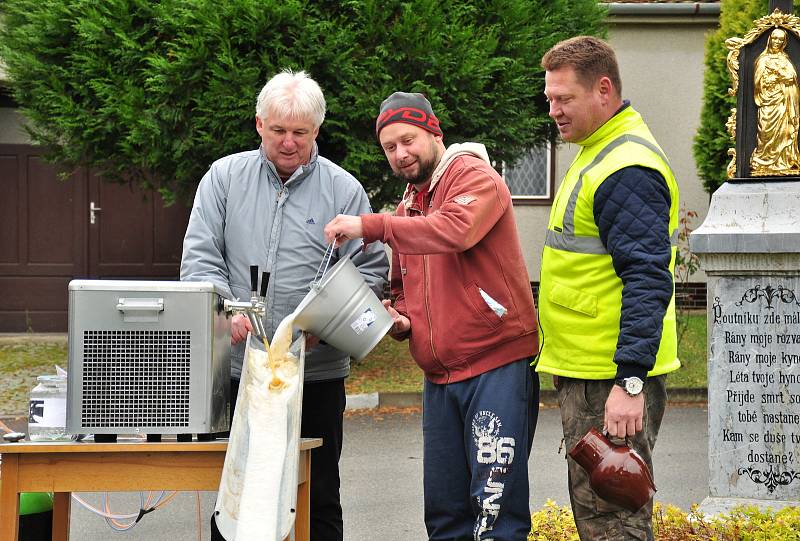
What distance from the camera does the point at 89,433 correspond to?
304 cm

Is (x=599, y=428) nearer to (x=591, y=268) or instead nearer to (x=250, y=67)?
(x=591, y=268)

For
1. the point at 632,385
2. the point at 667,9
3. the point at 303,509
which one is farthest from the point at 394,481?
the point at 667,9

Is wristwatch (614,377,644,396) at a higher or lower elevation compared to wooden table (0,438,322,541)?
higher

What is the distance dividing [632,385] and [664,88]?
465 inches

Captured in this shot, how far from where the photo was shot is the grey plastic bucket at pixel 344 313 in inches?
123

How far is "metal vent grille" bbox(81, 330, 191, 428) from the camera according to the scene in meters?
3.01

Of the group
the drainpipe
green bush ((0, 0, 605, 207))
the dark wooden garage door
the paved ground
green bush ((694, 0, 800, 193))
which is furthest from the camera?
the drainpipe

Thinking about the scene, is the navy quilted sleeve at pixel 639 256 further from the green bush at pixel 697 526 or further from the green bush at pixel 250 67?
the green bush at pixel 250 67

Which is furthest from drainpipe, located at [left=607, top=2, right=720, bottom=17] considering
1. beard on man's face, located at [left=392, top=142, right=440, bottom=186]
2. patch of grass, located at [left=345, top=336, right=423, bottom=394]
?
beard on man's face, located at [left=392, top=142, right=440, bottom=186]

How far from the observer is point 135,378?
9.92 ft

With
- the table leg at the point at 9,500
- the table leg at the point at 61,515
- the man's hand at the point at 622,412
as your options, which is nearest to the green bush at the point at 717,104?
the man's hand at the point at 622,412

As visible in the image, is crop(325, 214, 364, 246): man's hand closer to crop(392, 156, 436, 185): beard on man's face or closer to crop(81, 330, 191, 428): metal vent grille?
crop(392, 156, 436, 185): beard on man's face

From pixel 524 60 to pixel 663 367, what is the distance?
6534 mm

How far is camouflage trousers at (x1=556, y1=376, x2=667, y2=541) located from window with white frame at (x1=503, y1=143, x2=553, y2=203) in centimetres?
1096
